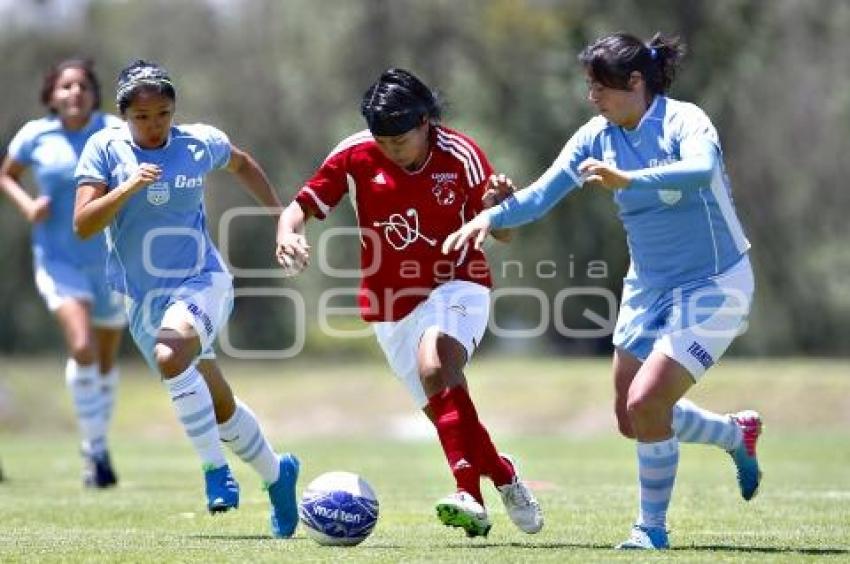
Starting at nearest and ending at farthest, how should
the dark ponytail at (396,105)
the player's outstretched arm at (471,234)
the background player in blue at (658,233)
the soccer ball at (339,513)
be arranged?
the player's outstretched arm at (471,234) → the background player in blue at (658,233) → the soccer ball at (339,513) → the dark ponytail at (396,105)

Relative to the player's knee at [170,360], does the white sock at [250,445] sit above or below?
below

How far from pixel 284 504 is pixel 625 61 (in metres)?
2.85

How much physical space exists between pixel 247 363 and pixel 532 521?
3199 cm

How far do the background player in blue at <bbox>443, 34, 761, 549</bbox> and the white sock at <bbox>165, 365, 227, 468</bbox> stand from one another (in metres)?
1.65

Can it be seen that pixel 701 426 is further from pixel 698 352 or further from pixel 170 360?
pixel 170 360

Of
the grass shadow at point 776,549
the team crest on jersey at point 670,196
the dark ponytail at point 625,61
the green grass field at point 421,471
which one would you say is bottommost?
the green grass field at point 421,471

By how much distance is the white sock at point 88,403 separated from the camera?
1319 centimetres

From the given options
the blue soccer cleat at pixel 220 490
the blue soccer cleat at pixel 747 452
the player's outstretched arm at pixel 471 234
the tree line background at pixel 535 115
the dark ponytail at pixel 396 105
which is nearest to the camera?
the player's outstretched arm at pixel 471 234

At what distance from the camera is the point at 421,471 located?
1588 cm

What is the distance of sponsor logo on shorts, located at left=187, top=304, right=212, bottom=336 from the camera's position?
8.86 metres

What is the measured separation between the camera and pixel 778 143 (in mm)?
39344

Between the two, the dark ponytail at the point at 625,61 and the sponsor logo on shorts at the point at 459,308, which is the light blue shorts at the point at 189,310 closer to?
the sponsor logo on shorts at the point at 459,308

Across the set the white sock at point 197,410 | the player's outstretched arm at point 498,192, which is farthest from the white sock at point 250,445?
the player's outstretched arm at point 498,192

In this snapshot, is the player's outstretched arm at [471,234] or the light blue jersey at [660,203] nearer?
the player's outstretched arm at [471,234]
